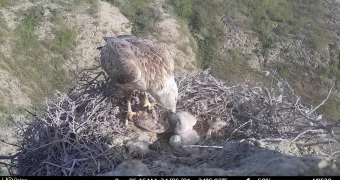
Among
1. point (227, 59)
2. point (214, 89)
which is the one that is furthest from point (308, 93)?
point (214, 89)

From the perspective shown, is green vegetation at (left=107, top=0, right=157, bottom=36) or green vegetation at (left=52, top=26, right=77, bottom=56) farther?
green vegetation at (left=107, top=0, right=157, bottom=36)

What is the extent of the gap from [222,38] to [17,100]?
36.7 ft

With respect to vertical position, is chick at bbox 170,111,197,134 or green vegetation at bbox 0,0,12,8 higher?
chick at bbox 170,111,197,134

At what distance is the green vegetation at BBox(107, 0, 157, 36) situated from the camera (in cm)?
2194

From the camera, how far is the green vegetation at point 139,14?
21938mm

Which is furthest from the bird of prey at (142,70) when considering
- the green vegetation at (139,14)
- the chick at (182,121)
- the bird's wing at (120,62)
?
the green vegetation at (139,14)

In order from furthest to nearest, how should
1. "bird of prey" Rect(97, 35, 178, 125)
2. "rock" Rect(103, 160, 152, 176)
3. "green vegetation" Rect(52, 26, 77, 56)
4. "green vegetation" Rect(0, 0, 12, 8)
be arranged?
"green vegetation" Rect(0, 0, 12, 8)
"green vegetation" Rect(52, 26, 77, 56)
"bird of prey" Rect(97, 35, 178, 125)
"rock" Rect(103, 160, 152, 176)

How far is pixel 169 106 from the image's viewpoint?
4988mm

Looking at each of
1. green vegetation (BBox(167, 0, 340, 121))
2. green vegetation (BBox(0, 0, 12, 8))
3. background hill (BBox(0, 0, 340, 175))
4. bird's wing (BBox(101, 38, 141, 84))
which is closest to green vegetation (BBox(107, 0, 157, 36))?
background hill (BBox(0, 0, 340, 175))

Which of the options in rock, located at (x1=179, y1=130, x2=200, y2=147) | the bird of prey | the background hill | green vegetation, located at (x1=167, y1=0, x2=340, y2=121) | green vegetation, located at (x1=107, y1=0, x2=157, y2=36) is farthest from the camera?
green vegetation, located at (x1=107, y1=0, x2=157, y2=36)

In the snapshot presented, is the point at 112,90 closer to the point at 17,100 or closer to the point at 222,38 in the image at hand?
the point at 17,100

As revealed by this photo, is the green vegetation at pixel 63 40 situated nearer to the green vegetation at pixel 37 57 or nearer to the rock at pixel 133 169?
the green vegetation at pixel 37 57

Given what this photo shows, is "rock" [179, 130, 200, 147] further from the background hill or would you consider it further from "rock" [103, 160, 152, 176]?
the background hill

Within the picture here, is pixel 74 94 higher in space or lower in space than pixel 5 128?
higher
